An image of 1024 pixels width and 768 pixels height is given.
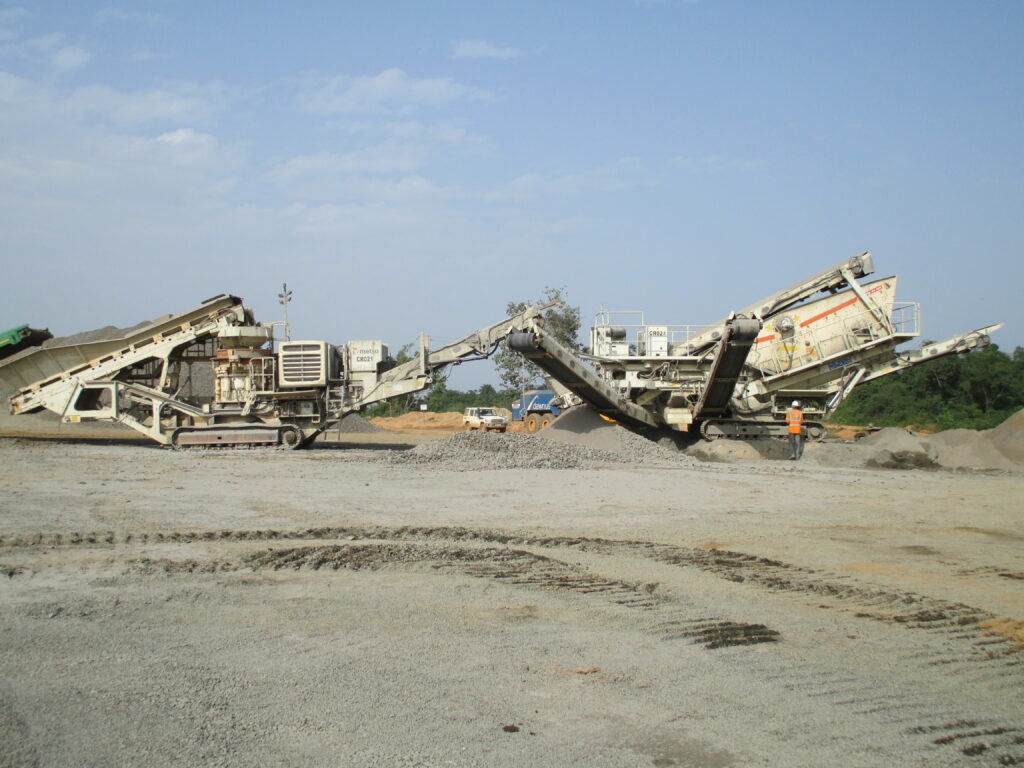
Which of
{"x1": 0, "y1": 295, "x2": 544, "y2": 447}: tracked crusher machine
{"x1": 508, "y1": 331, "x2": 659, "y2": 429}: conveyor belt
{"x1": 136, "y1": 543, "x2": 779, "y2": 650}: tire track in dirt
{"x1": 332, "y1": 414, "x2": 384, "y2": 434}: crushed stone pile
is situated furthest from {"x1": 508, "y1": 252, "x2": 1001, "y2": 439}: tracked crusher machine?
{"x1": 332, "y1": 414, "x2": 384, "y2": 434}: crushed stone pile

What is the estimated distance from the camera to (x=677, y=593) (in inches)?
255

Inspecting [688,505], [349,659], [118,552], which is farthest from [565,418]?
[349,659]

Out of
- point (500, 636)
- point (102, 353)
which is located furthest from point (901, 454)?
point (102, 353)

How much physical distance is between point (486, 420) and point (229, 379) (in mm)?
18254

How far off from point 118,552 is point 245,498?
3.82m

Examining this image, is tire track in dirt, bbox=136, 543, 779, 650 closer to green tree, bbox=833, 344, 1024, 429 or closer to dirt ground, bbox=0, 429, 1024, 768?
dirt ground, bbox=0, 429, 1024, 768

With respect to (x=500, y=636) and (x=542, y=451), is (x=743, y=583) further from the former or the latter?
(x=542, y=451)

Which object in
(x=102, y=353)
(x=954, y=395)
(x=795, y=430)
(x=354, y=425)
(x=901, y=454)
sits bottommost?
(x=901, y=454)

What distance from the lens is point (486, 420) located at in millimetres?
37781

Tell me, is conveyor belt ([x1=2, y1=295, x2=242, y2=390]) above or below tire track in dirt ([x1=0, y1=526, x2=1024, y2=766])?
above

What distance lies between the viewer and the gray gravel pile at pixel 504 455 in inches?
641

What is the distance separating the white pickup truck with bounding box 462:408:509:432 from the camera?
37125 mm

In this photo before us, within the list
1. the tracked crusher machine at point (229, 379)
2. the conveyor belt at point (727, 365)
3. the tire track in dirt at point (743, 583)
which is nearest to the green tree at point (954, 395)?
the conveyor belt at point (727, 365)

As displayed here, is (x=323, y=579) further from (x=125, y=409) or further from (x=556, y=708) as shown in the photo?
(x=125, y=409)
